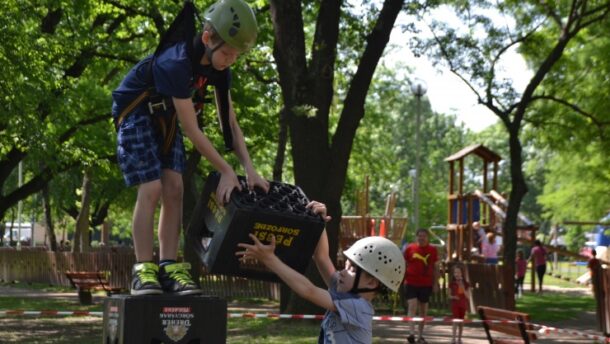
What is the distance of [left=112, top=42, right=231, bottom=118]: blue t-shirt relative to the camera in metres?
5.85

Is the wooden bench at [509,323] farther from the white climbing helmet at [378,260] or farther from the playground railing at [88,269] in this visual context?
the playground railing at [88,269]

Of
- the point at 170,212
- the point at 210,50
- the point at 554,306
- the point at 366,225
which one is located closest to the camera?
the point at 210,50

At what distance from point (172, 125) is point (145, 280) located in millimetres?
908

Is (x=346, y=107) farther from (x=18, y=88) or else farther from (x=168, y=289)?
(x=168, y=289)

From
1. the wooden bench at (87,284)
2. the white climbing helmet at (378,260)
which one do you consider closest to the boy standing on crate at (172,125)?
the white climbing helmet at (378,260)

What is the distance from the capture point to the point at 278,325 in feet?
62.0

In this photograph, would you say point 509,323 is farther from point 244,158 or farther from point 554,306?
point 554,306

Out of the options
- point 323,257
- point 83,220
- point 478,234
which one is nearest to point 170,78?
point 323,257

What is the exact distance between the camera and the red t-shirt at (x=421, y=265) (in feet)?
58.1

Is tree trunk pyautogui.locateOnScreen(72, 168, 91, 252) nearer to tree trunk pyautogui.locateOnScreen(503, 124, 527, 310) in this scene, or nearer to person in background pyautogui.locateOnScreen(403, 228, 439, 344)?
tree trunk pyautogui.locateOnScreen(503, 124, 527, 310)

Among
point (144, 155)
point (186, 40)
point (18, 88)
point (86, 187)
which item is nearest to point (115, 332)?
point (144, 155)

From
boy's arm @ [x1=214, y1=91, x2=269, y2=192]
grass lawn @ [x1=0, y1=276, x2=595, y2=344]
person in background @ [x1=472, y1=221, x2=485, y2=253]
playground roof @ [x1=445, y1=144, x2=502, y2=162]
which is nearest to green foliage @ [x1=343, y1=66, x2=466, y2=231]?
playground roof @ [x1=445, y1=144, x2=502, y2=162]

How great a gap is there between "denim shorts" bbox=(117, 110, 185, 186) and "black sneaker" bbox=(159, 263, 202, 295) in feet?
1.87

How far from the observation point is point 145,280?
20.1 feet
